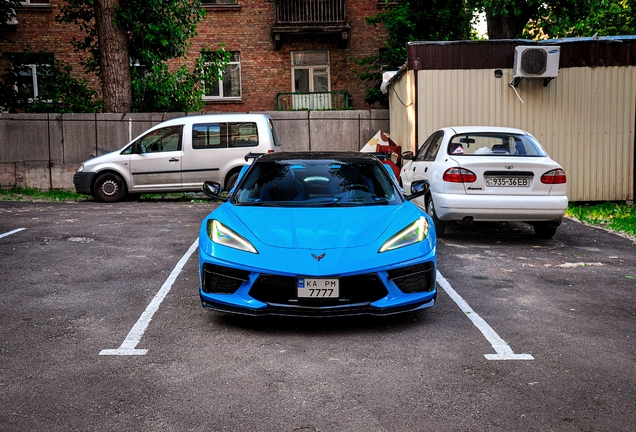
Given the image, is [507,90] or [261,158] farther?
[507,90]

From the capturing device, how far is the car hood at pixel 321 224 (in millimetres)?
5836

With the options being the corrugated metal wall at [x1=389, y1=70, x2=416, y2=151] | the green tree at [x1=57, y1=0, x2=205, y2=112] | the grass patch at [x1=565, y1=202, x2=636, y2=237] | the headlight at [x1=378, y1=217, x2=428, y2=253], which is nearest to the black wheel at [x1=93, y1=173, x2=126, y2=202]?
the green tree at [x1=57, y1=0, x2=205, y2=112]

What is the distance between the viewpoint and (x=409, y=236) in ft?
19.9

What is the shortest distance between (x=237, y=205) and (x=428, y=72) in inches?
371

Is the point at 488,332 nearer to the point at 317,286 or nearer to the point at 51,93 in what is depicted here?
the point at 317,286

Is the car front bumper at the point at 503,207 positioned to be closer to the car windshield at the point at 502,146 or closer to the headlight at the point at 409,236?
the car windshield at the point at 502,146

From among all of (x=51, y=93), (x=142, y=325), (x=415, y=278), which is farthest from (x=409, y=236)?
(x=51, y=93)

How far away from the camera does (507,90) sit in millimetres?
15648

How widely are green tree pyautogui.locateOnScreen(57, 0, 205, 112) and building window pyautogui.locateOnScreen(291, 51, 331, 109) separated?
23.5 feet

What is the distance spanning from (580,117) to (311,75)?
1447 cm

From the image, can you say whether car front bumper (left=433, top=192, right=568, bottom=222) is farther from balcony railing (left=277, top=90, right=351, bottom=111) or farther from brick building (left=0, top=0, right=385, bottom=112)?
balcony railing (left=277, top=90, right=351, bottom=111)

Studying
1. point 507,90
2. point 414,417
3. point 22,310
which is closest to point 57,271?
point 22,310

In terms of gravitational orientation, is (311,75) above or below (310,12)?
below

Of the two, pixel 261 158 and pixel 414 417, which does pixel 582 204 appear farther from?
pixel 414 417
